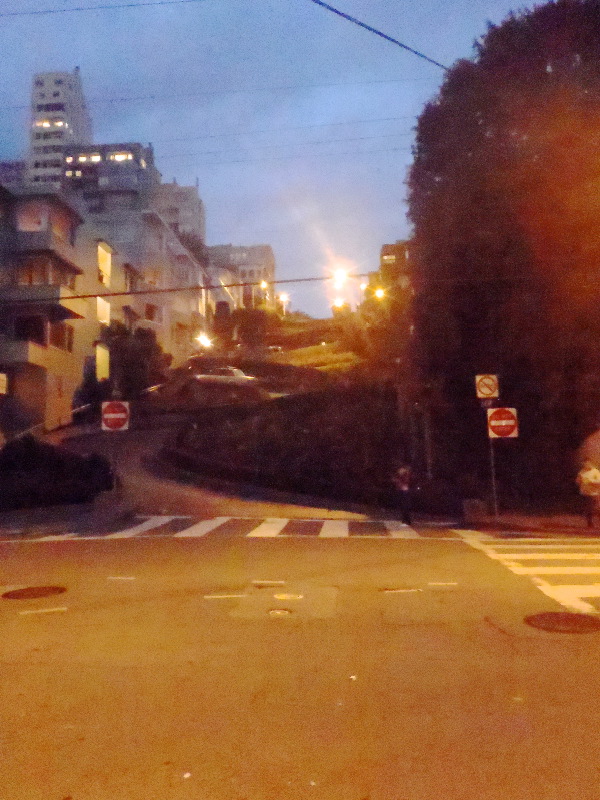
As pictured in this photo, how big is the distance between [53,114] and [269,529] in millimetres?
136921

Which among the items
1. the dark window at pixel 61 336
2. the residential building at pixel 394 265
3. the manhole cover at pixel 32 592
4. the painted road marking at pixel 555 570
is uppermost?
the residential building at pixel 394 265

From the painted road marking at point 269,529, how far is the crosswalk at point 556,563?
4037 mm

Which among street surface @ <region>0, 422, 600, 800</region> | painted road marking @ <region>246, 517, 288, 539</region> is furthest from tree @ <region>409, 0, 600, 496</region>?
street surface @ <region>0, 422, 600, 800</region>

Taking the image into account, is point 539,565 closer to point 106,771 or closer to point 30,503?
point 106,771

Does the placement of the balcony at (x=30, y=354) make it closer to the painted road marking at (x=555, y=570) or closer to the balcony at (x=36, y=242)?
the balcony at (x=36, y=242)

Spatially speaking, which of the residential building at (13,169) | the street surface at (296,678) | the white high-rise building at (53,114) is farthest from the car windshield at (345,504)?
the white high-rise building at (53,114)

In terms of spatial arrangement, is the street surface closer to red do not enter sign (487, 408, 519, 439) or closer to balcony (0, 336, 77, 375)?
red do not enter sign (487, 408, 519, 439)

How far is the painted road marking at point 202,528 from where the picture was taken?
741 inches

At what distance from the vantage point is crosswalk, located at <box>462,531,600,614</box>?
34.7 ft

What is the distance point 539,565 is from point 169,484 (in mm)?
20275

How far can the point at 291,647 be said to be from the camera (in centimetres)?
819

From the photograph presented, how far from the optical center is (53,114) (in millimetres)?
142125

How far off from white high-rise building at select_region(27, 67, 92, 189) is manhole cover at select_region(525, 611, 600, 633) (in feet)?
457

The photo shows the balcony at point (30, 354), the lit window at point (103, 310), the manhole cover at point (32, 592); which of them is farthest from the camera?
the lit window at point (103, 310)
